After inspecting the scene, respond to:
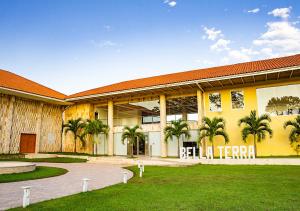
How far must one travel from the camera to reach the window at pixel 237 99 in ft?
72.2

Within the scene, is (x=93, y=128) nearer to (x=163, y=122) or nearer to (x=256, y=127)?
(x=163, y=122)

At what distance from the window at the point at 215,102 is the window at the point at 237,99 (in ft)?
3.70

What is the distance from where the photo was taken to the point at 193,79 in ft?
71.6

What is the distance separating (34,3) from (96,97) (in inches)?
459

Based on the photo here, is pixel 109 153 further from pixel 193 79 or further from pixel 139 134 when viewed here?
pixel 193 79

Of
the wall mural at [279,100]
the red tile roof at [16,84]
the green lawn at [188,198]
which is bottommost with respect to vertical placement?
the green lawn at [188,198]

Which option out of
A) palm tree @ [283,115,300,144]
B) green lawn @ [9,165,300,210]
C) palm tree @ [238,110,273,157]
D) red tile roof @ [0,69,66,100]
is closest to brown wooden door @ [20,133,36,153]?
red tile roof @ [0,69,66,100]

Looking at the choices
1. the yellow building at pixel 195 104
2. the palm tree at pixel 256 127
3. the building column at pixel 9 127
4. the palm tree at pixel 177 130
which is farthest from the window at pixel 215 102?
the building column at pixel 9 127

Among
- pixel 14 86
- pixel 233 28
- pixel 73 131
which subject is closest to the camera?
pixel 233 28

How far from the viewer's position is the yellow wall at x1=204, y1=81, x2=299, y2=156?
19922 millimetres

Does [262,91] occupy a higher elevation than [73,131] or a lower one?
higher

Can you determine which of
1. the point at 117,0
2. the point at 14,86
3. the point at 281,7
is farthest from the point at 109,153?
the point at 281,7

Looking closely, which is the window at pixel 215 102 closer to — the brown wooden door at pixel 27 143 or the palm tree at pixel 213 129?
the palm tree at pixel 213 129

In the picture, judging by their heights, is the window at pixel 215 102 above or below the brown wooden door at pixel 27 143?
above
